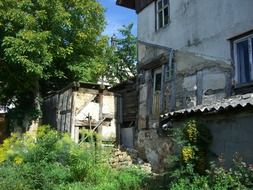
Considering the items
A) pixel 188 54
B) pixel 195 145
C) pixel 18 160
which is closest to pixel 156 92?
pixel 188 54

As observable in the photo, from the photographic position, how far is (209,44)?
1195 centimetres

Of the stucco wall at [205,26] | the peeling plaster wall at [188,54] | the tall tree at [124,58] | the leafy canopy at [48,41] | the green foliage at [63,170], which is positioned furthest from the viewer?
the tall tree at [124,58]

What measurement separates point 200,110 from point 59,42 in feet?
33.5

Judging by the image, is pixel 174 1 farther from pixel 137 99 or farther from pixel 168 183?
pixel 168 183

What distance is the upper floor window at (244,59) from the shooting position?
10.5 metres

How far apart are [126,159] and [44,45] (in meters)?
6.47

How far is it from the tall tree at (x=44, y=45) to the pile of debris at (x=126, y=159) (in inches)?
201

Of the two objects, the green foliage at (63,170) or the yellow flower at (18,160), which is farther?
the yellow flower at (18,160)

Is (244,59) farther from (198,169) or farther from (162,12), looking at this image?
(162,12)

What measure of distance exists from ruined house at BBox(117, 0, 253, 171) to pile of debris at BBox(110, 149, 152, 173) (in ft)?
1.31

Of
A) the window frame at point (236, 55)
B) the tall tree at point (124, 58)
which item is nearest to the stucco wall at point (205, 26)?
the window frame at point (236, 55)

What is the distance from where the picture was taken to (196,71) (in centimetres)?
1236

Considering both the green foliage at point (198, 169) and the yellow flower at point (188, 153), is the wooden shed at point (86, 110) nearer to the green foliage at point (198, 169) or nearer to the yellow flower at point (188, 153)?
the green foliage at point (198, 169)

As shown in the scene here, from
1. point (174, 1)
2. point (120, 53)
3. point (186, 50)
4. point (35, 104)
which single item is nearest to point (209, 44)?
point (186, 50)
